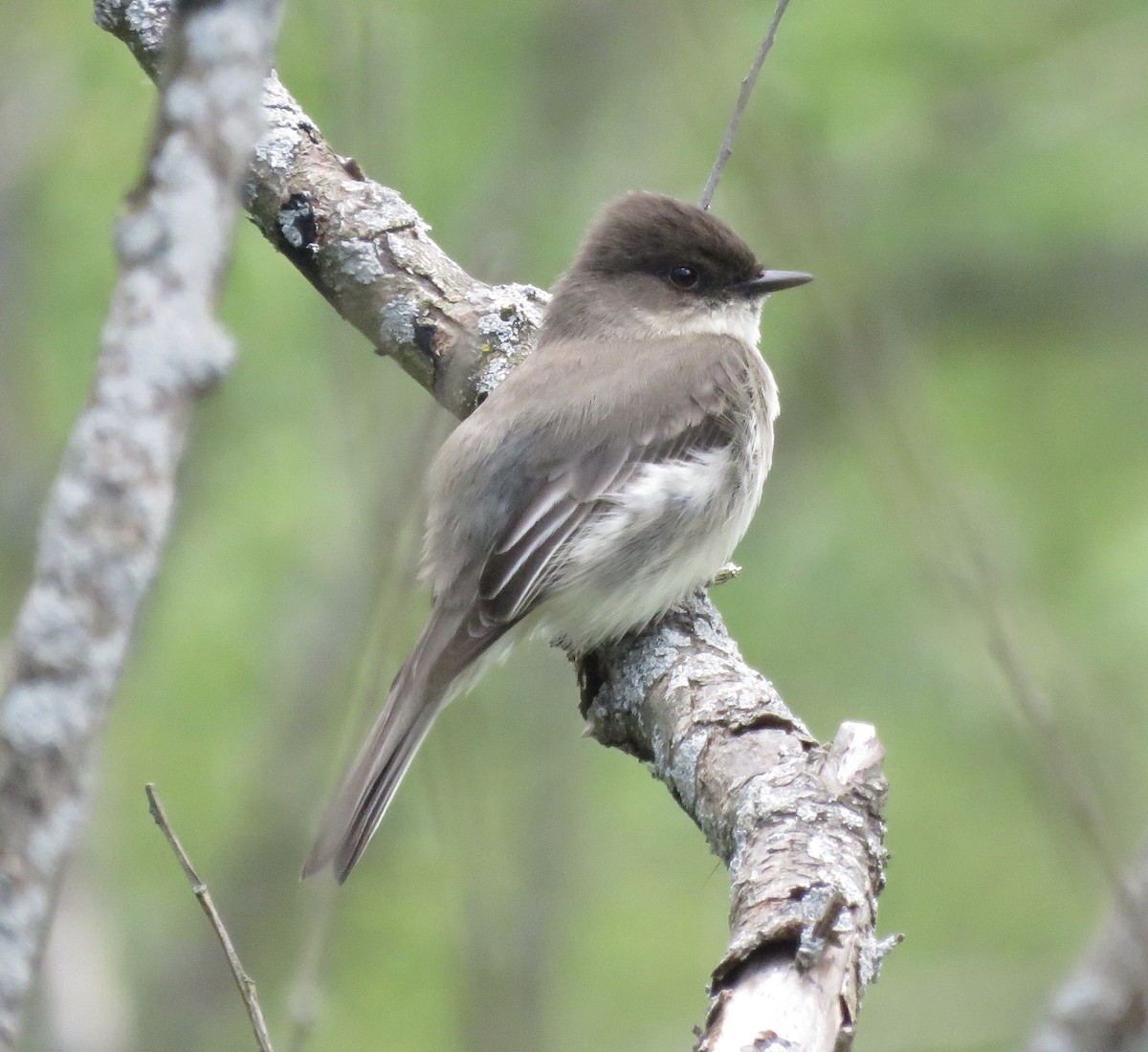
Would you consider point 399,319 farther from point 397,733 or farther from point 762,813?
point 762,813

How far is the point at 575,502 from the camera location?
4281 millimetres

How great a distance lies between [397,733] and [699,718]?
95cm

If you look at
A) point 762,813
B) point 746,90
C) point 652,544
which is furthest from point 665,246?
point 762,813

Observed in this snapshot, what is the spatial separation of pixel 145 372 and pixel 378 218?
308cm

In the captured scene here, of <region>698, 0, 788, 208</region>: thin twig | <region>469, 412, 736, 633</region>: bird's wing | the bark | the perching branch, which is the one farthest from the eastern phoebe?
the bark

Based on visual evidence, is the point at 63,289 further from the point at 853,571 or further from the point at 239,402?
the point at 853,571

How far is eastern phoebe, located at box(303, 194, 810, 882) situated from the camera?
159 inches

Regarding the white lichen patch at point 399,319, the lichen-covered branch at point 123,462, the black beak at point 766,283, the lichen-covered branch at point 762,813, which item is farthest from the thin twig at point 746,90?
the lichen-covered branch at point 123,462

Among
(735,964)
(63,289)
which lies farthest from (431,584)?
(63,289)

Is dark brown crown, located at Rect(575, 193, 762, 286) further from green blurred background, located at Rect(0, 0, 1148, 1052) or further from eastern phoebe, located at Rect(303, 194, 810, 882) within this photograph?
green blurred background, located at Rect(0, 0, 1148, 1052)

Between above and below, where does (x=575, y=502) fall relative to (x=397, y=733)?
above

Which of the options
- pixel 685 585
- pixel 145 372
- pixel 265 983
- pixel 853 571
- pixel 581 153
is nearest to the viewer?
pixel 145 372

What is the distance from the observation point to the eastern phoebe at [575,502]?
4027 millimetres

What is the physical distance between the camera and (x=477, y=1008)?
459cm
